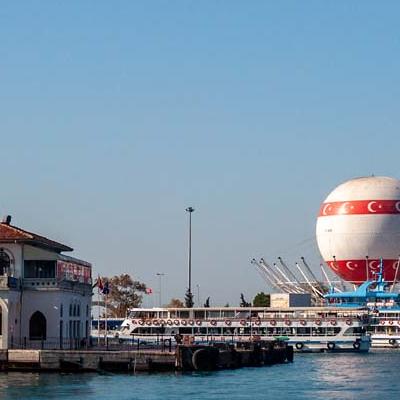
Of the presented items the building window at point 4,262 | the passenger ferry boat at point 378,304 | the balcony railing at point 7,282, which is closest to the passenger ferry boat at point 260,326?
the passenger ferry boat at point 378,304

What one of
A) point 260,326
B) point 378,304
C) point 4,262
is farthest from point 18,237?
point 378,304

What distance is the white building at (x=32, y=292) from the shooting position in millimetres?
81375

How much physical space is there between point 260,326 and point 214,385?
5445 centimetres

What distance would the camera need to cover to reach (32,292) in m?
83.2

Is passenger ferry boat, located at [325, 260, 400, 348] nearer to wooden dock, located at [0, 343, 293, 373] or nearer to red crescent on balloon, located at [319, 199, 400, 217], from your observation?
red crescent on balloon, located at [319, 199, 400, 217]

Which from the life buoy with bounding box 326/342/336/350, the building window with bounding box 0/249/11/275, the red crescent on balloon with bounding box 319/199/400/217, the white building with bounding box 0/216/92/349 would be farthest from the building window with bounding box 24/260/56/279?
the red crescent on balloon with bounding box 319/199/400/217

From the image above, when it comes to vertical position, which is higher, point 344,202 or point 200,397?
point 344,202

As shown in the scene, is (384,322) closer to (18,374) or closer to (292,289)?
(292,289)

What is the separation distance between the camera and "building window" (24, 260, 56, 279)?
84.4m

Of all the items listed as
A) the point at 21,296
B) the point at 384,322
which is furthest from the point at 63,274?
the point at 384,322

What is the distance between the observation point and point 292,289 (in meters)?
158

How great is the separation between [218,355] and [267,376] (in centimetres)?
327

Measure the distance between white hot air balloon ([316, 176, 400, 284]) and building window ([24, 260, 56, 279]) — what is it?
7357 centimetres

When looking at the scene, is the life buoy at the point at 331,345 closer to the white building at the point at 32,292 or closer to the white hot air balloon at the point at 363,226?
the white hot air balloon at the point at 363,226
